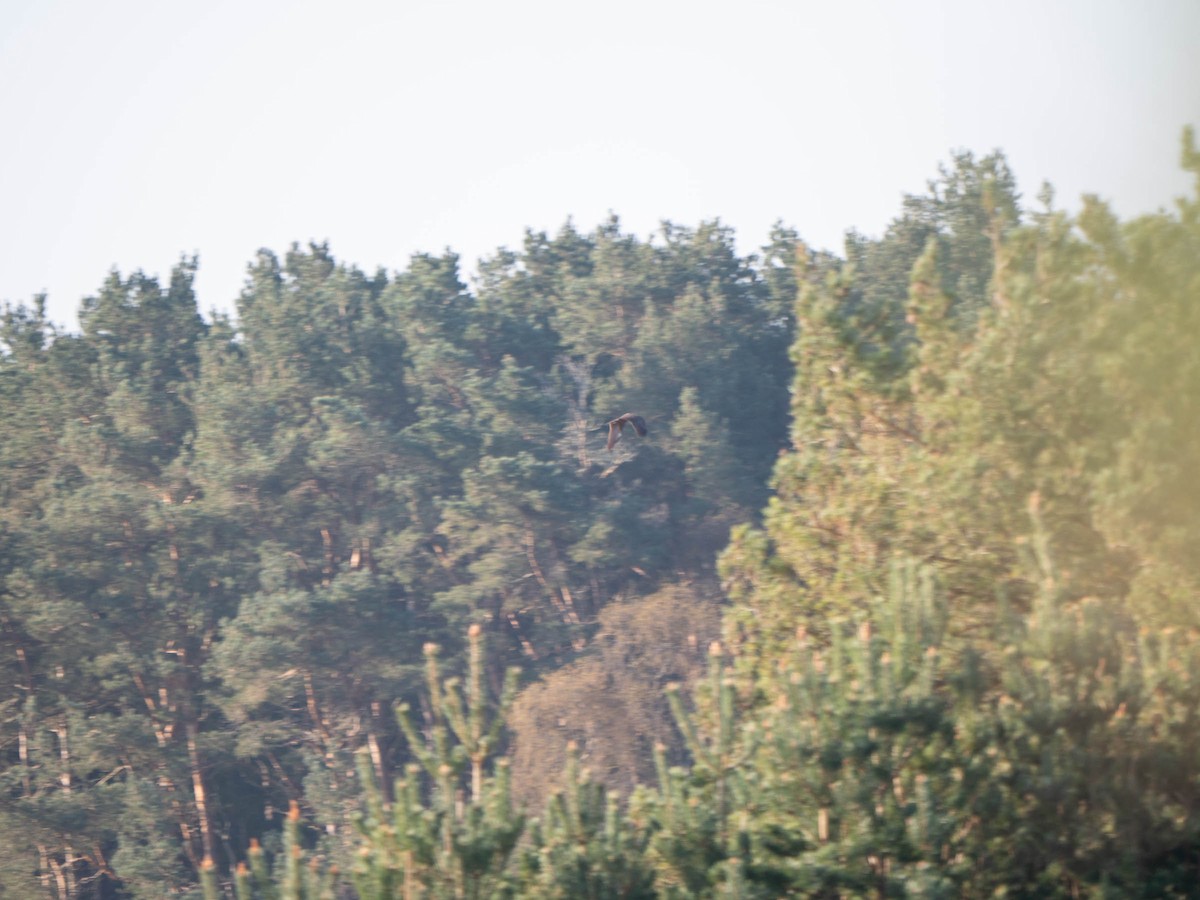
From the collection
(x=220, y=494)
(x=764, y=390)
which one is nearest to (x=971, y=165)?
(x=764, y=390)

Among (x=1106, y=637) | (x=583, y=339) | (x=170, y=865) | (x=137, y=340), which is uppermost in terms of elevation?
(x=137, y=340)

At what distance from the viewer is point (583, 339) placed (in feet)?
131

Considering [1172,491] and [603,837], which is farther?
[1172,491]

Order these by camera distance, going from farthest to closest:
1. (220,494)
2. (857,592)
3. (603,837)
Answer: (220,494), (857,592), (603,837)

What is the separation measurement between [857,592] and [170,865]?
21.7 metres

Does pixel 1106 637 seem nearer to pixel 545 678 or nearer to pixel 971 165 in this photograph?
pixel 545 678

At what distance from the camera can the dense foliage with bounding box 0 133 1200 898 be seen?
10133 mm

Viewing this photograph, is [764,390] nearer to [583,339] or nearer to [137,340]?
[583,339]

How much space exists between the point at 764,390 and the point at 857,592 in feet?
87.3

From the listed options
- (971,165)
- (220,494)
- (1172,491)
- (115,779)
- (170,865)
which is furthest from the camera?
(971,165)

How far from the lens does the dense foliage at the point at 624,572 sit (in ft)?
33.2

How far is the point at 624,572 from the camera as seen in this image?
122 feet

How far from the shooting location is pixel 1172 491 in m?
11.8

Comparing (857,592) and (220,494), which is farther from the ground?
(220,494)
